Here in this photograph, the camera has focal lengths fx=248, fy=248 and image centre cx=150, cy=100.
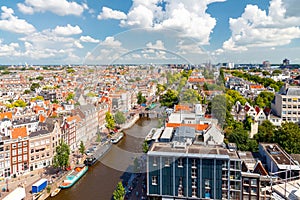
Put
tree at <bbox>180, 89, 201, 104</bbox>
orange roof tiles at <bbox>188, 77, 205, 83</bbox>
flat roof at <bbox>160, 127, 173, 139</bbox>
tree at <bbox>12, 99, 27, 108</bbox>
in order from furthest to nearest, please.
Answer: tree at <bbox>12, 99, 27, 108</bbox>
flat roof at <bbox>160, 127, 173, 139</bbox>
orange roof tiles at <bbox>188, 77, 205, 83</bbox>
tree at <bbox>180, 89, 201, 104</bbox>

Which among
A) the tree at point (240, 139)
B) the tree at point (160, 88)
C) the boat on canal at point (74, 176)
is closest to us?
the tree at point (160, 88)

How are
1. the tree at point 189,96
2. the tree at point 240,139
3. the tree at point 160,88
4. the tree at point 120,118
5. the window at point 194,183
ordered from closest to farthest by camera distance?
1. the tree at point 120,118
2. the tree at point 160,88
3. the tree at point 189,96
4. the window at point 194,183
5. the tree at point 240,139

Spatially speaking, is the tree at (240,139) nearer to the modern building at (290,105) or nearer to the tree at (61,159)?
the modern building at (290,105)

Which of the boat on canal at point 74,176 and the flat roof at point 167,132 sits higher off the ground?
the flat roof at point 167,132

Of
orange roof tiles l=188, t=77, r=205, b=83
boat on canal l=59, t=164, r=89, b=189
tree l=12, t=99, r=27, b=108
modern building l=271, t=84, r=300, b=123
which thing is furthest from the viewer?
tree l=12, t=99, r=27, b=108

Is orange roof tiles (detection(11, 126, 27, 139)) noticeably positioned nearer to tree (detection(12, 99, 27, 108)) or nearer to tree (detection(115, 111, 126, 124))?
tree (detection(115, 111, 126, 124))

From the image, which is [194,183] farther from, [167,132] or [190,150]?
[167,132]

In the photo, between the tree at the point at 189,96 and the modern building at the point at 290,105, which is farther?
the modern building at the point at 290,105

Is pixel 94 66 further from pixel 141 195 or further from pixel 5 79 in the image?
pixel 5 79

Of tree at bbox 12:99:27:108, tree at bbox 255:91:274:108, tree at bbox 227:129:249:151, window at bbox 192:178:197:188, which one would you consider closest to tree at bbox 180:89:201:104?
window at bbox 192:178:197:188

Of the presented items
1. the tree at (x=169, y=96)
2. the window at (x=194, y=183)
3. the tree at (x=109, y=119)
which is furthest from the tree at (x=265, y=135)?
the tree at (x=109, y=119)
